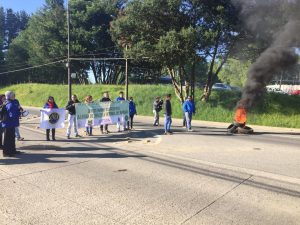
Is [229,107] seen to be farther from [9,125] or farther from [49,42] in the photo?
[49,42]

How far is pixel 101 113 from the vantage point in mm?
15062

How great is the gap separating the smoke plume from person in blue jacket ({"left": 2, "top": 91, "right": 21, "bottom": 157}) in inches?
454

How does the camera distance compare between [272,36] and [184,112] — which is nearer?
[184,112]

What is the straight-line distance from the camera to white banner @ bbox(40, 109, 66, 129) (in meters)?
13.3

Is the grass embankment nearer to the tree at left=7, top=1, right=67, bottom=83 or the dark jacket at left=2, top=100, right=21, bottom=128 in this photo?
the dark jacket at left=2, top=100, right=21, bottom=128

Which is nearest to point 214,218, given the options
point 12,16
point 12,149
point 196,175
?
point 196,175

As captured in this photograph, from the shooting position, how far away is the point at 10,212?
17.9 ft

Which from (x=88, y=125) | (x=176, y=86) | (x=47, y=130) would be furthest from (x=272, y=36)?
(x=47, y=130)

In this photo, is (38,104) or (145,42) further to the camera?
(38,104)

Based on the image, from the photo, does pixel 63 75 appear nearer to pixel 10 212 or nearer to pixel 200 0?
pixel 200 0

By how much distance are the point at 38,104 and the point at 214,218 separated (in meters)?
38.5

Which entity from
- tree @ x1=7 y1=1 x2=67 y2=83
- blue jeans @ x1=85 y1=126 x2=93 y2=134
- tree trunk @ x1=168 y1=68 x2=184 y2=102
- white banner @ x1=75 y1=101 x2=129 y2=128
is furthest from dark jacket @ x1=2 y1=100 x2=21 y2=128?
tree @ x1=7 y1=1 x2=67 y2=83

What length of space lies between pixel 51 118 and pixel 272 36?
38.6 feet

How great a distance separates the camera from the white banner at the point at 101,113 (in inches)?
563
